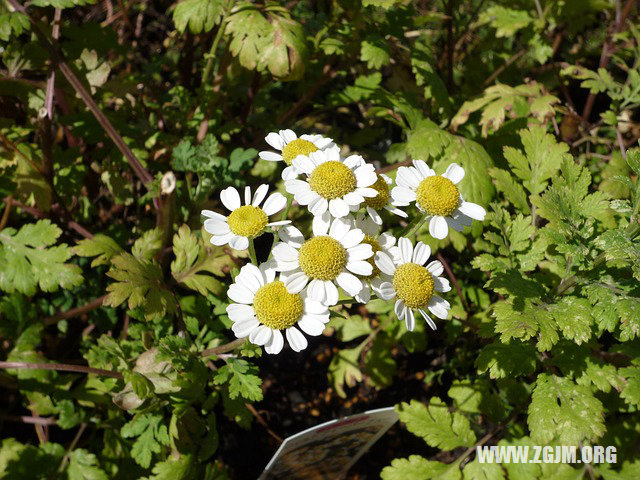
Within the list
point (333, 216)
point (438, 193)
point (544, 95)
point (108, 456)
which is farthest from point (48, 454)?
point (544, 95)

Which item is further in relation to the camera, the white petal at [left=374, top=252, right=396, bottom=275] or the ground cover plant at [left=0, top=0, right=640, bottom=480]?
the ground cover plant at [left=0, top=0, right=640, bottom=480]

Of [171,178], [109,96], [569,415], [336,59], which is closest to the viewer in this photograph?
[569,415]

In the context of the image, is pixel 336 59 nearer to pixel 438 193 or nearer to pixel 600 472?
pixel 438 193

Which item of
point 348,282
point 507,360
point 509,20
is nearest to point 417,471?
point 507,360

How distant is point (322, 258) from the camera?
131cm

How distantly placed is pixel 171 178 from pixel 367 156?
58.7 inches

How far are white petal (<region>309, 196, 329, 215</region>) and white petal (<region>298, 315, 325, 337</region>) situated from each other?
292 millimetres

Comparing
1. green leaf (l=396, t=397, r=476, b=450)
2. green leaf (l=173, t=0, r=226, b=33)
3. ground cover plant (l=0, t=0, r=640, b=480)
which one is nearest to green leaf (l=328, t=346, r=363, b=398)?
ground cover plant (l=0, t=0, r=640, b=480)

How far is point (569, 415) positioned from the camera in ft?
5.43

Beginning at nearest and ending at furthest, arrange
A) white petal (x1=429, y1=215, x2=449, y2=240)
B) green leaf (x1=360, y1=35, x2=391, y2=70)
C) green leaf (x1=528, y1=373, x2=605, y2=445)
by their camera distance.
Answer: white petal (x1=429, y1=215, x2=449, y2=240) → green leaf (x1=528, y1=373, x2=605, y2=445) → green leaf (x1=360, y1=35, x2=391, y2=70)

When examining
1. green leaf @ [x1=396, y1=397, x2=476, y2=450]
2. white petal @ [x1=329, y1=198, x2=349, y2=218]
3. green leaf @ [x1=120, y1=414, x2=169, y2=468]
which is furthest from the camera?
green leaf @ [x1=396, y1=397, x2=476, y2=450]

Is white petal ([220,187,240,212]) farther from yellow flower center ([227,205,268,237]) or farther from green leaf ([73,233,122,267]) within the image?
green leaf ([73,233,122,267])

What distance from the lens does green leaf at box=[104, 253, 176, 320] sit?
5.54 feet

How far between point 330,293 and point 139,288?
2.50ft
